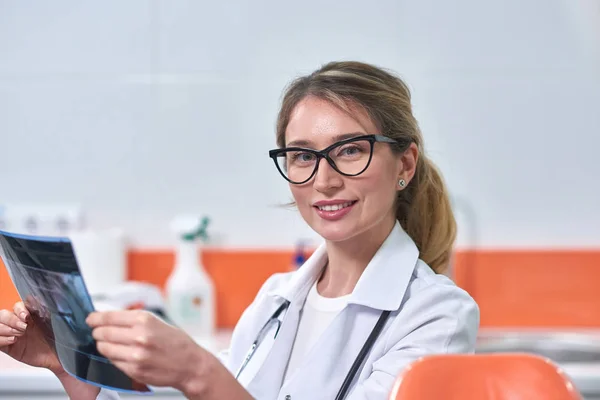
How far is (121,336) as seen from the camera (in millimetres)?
914

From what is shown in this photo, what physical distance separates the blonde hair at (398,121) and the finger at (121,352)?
59cm

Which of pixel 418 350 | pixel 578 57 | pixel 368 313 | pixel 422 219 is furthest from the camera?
pixel 578 57

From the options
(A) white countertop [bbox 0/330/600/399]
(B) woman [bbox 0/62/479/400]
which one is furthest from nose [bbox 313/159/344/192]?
(A) white countertop [bbox 0/330/600/399]

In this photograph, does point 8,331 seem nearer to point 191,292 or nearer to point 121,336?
point 121,336

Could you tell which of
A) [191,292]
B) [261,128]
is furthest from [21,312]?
[261,128]

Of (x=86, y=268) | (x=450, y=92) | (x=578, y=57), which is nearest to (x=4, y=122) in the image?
(x=86, y=268)

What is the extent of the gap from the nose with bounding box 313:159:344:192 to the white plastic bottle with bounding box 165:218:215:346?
1103 mm

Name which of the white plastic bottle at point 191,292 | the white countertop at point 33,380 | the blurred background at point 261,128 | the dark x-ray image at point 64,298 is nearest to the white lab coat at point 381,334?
the dark x-ray image at point 64,298

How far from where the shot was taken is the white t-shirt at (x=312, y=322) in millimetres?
1393

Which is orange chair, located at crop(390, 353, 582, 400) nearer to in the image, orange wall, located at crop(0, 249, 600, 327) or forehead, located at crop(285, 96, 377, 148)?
forehead, located at crop(285, 96, 377, 148)

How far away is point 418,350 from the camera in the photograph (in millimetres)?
1185

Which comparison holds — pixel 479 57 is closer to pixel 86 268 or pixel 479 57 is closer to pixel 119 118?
pixel 119 118

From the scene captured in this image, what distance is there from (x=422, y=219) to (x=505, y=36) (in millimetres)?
1116

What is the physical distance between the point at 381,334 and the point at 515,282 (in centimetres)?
123
